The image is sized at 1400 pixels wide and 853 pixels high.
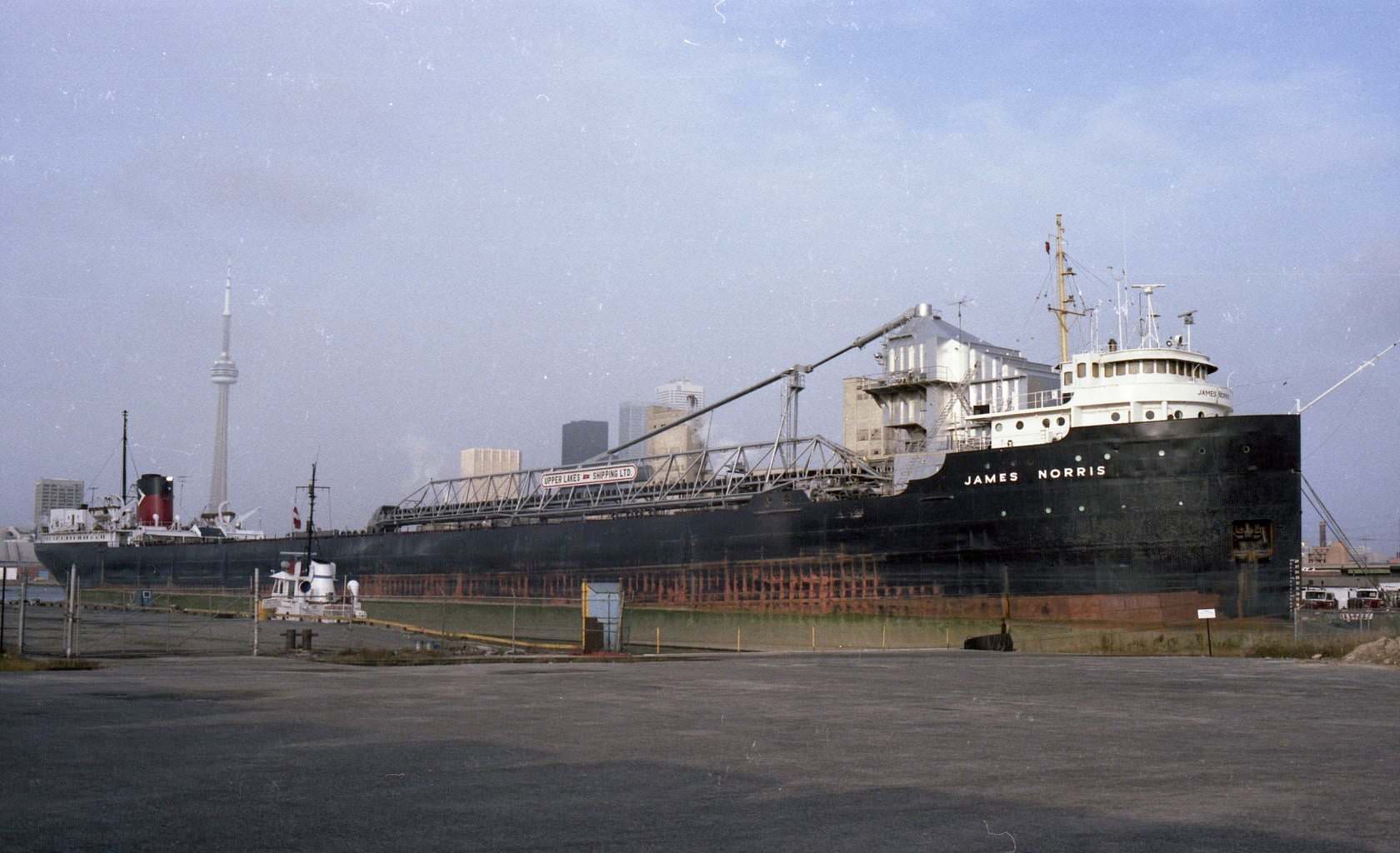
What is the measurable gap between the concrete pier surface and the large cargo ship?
1912cm

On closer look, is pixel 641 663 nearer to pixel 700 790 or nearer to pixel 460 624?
pixel 700 790

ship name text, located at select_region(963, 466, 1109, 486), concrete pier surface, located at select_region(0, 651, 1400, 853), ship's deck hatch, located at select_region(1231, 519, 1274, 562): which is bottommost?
concrete pier surface, located at select_region(0, 651, 1400, 853)

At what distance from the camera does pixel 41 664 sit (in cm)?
2597

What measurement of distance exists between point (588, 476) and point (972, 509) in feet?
89.6

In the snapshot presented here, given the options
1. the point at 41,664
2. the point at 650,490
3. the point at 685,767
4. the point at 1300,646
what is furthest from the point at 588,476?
the point at 685,767

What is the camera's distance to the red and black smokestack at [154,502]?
321 feet

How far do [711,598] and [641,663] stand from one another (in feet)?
70.3

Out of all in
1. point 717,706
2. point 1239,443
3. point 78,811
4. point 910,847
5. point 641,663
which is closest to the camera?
point 910,847

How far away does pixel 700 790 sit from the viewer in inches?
416

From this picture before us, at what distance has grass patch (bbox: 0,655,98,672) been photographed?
25047 mm

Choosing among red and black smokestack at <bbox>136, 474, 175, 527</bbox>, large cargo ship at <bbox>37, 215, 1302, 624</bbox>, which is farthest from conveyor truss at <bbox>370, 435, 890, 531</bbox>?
red and black smokestack at <bbox>136, 474, 175, 527</bbox>

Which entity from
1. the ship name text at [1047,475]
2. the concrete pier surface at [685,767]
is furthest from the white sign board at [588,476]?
the concrete pier surface at [685,767]

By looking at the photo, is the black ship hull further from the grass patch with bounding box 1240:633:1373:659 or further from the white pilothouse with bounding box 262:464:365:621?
the white pilothouse with bounding box 262:464:365:621

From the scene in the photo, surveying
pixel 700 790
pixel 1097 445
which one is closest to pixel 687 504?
pixel 1097 445
